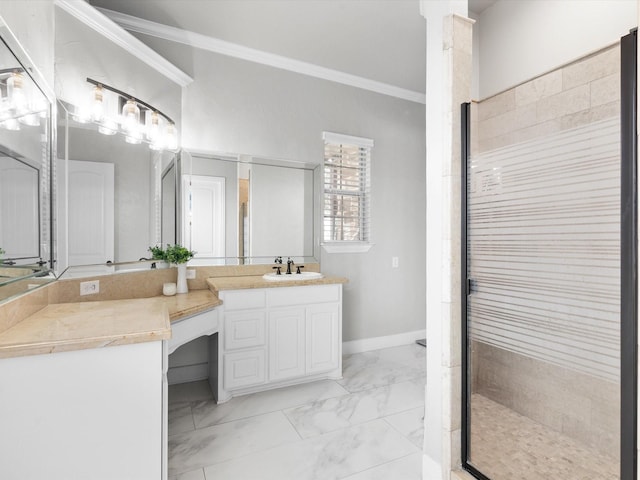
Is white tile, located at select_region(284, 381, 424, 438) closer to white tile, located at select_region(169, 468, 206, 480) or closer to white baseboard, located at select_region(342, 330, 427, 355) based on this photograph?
white tile, located at select_region(169, 468, 206, 480)

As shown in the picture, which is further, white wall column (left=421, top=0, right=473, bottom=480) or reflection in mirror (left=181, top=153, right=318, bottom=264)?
reflection in mirror (left=181, top=153, right=318, bottom=264)

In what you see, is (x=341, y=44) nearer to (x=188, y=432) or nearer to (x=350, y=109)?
(x=350, y=109)

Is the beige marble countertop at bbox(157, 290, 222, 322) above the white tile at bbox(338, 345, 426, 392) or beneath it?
above

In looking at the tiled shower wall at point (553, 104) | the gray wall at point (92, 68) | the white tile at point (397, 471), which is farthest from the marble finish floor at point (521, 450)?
the gray wall at point (92, 68)

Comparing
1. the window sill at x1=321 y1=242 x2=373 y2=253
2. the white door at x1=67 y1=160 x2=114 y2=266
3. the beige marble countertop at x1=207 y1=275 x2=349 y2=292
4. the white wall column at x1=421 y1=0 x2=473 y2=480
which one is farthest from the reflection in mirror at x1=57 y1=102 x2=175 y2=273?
the white wall column at x1=421 y1=0 x2=473 y2=480

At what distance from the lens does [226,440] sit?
200 cm

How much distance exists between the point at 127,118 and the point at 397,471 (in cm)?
274

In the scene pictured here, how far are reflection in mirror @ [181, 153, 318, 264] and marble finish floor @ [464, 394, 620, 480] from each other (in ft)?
6.74

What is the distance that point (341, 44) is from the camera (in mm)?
2943

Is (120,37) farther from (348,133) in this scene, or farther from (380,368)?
(380,368)

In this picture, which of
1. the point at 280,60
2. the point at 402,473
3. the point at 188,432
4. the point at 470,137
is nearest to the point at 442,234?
the point at 470,137

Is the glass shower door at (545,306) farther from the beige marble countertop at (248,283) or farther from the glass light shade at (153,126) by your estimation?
the glass light shade at (153,126)

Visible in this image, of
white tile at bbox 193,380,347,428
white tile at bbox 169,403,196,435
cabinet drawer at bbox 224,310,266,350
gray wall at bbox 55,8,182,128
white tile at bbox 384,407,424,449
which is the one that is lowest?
white tile at bbox 384,407,424,449

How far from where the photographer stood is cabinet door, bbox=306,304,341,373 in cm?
274
